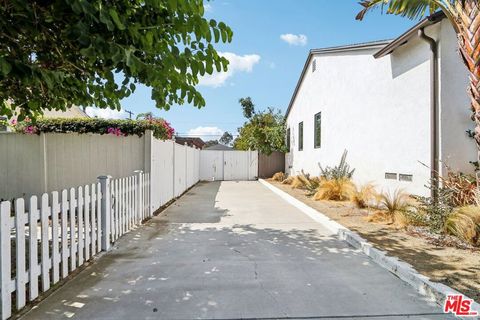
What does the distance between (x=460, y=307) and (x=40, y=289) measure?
423 centimetres

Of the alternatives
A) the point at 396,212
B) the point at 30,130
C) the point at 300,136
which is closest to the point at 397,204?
the point at 396,212

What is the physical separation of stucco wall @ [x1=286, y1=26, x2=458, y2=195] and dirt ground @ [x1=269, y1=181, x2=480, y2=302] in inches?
69.7

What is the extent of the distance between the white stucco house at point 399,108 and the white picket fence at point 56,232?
6.16 m

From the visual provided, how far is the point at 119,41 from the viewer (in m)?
3.11

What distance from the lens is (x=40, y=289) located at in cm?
351

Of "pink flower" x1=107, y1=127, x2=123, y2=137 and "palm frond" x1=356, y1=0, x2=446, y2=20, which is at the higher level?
"palm frond" x1=356, y1=0, x2=446, y2=20

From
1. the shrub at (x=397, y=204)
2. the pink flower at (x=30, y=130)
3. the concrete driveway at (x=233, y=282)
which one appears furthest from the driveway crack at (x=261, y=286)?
the pink flower at (x=30, y=130)

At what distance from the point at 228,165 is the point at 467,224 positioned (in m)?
17.0

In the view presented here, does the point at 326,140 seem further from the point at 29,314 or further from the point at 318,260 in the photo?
the point at 29,314

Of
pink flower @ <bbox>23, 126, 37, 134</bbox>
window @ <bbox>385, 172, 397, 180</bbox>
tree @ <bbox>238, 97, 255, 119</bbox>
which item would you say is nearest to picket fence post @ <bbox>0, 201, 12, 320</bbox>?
pink flower @ <bbox>23, 126, 37, 134</bbox>

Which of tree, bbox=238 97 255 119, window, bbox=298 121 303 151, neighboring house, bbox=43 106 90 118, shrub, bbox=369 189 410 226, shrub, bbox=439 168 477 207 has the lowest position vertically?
shrub, bbox=369 189 410 226

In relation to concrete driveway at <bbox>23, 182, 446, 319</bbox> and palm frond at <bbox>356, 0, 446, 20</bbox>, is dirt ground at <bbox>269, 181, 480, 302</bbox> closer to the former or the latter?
concrete driveway at <bbox>23, 182, 446, 319</bbox>

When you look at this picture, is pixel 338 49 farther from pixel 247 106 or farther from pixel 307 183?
pixel 247 106

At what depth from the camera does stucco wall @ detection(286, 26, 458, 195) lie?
7250 mm
